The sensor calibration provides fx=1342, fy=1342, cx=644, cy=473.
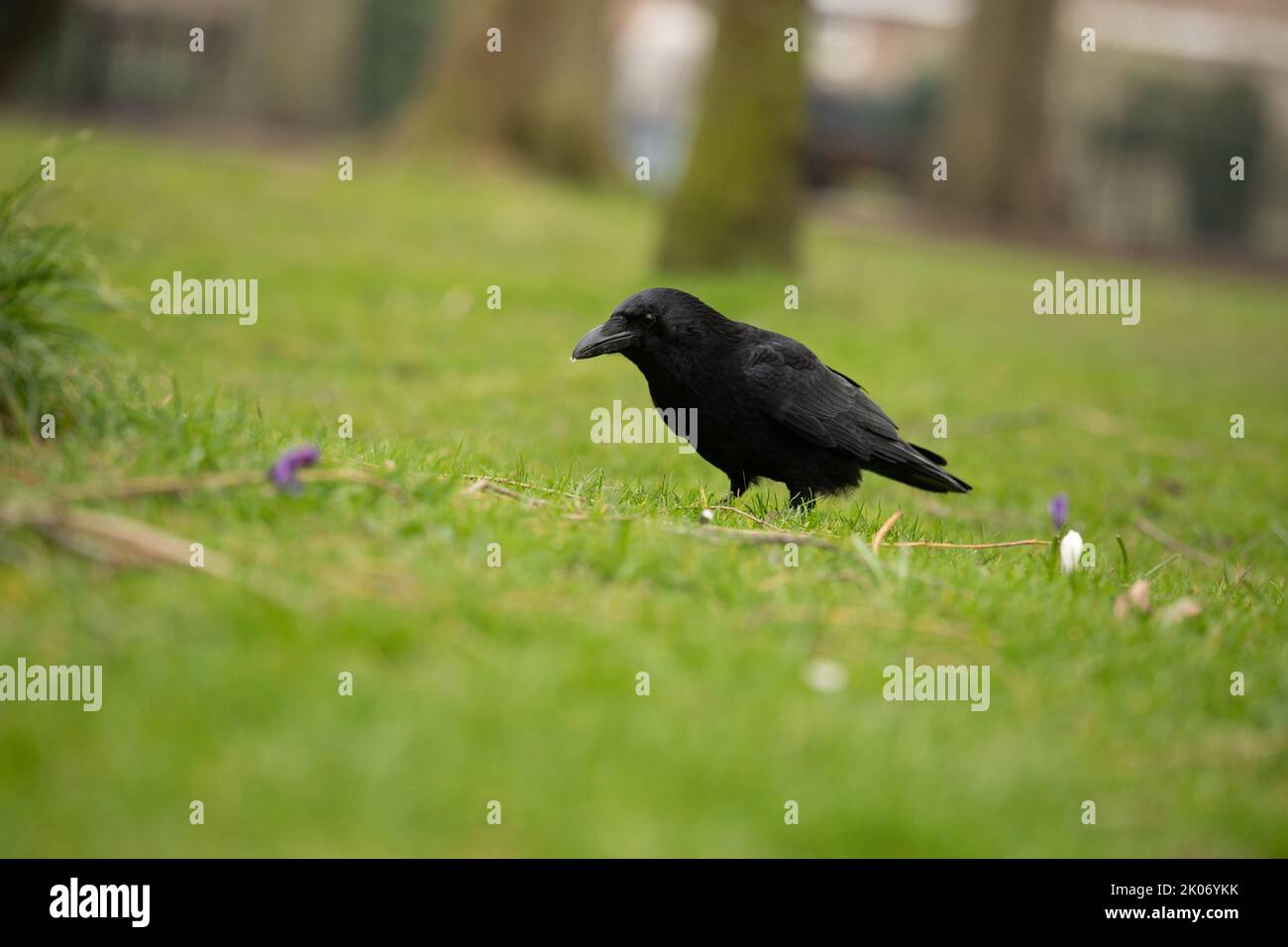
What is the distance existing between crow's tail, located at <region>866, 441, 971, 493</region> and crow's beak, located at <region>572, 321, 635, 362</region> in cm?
114

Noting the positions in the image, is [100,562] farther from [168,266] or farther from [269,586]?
[168,266]

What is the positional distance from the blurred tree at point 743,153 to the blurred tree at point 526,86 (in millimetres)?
9244

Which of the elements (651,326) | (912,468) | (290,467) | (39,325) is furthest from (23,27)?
(290,467)

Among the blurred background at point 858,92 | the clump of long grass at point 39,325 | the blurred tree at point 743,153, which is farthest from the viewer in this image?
the blurred background at point 858,92

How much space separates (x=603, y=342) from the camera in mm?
4945

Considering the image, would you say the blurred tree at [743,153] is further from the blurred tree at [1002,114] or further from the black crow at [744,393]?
the blurred tree at [1002,114]

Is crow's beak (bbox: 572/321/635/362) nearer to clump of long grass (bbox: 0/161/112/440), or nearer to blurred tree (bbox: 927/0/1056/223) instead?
clump of long grass (bbox: 0/161/112/440)

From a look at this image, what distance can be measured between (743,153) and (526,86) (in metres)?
10.5

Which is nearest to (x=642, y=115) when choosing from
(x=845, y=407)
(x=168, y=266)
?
(x=168, y=266)

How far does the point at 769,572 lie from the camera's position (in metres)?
3.92

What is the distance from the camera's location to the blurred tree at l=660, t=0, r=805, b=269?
12.7 metres

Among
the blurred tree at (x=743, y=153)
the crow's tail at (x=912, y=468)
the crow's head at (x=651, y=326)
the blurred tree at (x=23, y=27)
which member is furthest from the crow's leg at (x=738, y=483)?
the blurred tree at (x=23, y=27)

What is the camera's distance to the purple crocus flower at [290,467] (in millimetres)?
3748

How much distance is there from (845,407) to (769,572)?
1.60m
